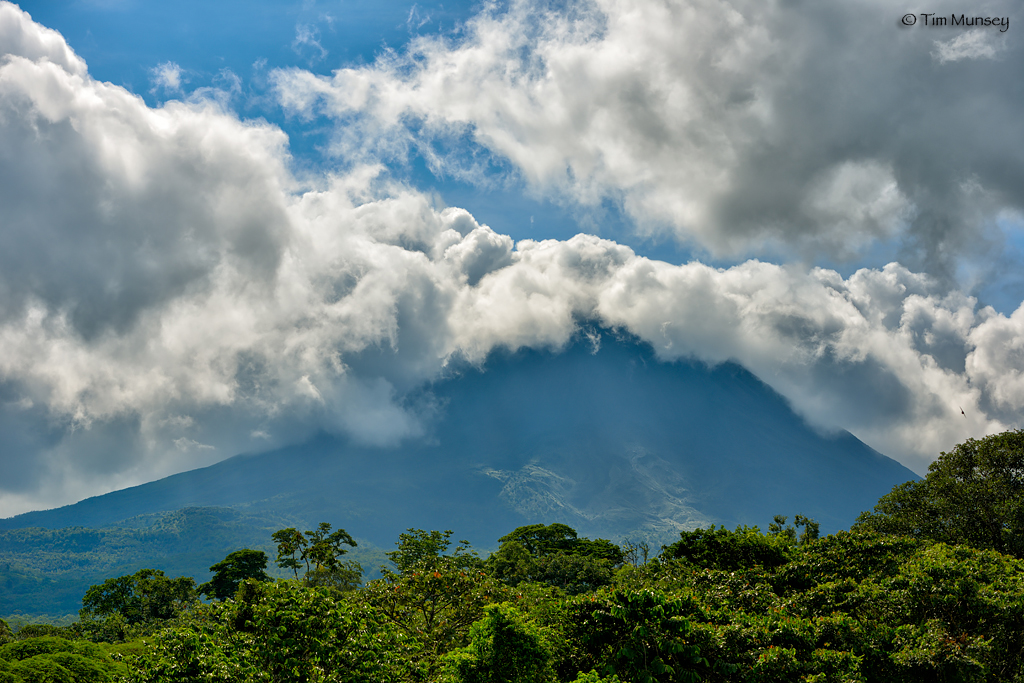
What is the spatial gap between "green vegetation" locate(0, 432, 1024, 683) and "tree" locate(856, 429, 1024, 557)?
0.12 m

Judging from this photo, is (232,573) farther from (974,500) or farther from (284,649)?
(974,500)

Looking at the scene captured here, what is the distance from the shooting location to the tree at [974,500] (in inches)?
1187

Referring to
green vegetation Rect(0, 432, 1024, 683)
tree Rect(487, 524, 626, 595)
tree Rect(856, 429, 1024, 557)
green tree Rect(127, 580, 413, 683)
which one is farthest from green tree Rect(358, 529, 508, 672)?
tree Rect(856, 429, 1024, 557)

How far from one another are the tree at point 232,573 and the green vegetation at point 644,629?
51.3 meters

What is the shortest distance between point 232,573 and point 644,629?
252 feet

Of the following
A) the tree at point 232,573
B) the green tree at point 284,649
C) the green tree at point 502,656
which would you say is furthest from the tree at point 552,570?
the tree at point 232,573

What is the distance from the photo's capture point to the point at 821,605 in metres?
23.4

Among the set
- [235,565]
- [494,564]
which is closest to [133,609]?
[235,565]

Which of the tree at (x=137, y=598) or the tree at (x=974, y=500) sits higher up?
the tree at (x=974, y=500)

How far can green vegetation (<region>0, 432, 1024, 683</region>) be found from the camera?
41.9 feet

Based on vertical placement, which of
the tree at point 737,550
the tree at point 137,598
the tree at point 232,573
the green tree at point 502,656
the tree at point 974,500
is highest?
the tree at point 974,500

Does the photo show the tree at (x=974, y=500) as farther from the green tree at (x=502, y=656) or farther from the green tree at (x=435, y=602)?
the green tree at (x=502, y=656)

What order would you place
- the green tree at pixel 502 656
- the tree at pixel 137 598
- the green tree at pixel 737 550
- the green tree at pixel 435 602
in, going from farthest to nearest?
the tree at pixel 137 598 → the green tree at pixel 737 550 → the green tree at pixel 435 602 → the green tree at pixel 502 656

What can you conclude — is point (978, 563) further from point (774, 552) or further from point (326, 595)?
point (326, 595)
